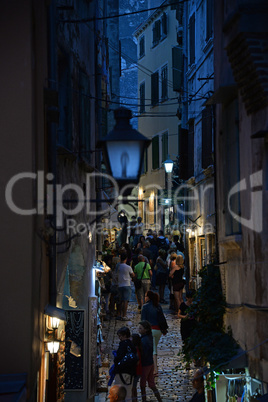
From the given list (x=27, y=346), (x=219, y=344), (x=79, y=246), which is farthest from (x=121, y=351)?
(x=27, y=346)

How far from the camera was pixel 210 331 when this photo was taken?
38.1 ft

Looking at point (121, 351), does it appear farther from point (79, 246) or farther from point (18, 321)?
point (18, 321)

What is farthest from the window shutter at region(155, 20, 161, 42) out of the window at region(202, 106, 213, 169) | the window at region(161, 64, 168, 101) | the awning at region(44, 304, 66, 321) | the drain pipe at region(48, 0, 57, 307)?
the awning at region(44, 304, 66, 321)

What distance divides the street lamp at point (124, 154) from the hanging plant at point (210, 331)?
13.0 feet

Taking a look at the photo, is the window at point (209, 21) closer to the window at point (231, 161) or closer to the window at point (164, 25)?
the window at point (231, 161)

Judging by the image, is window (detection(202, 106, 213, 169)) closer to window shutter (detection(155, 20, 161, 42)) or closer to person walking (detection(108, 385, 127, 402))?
person walking (detection(108, 385, 127, 402))

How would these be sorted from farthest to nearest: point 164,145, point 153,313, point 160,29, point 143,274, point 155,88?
point 160,29 → point 155,88 → point 164,145 → point 143,274 → point 153,313

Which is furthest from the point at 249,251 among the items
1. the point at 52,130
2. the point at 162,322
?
the point at 162,322

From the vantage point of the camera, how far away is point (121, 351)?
12055 millimetres

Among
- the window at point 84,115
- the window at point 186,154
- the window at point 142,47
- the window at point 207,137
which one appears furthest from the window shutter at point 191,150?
the window at point 142,47

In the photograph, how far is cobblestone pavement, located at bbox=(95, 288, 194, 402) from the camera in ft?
46.4

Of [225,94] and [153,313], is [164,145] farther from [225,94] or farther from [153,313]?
[225,94]

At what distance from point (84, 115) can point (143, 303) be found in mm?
10166

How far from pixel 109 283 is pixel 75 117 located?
349 inches
